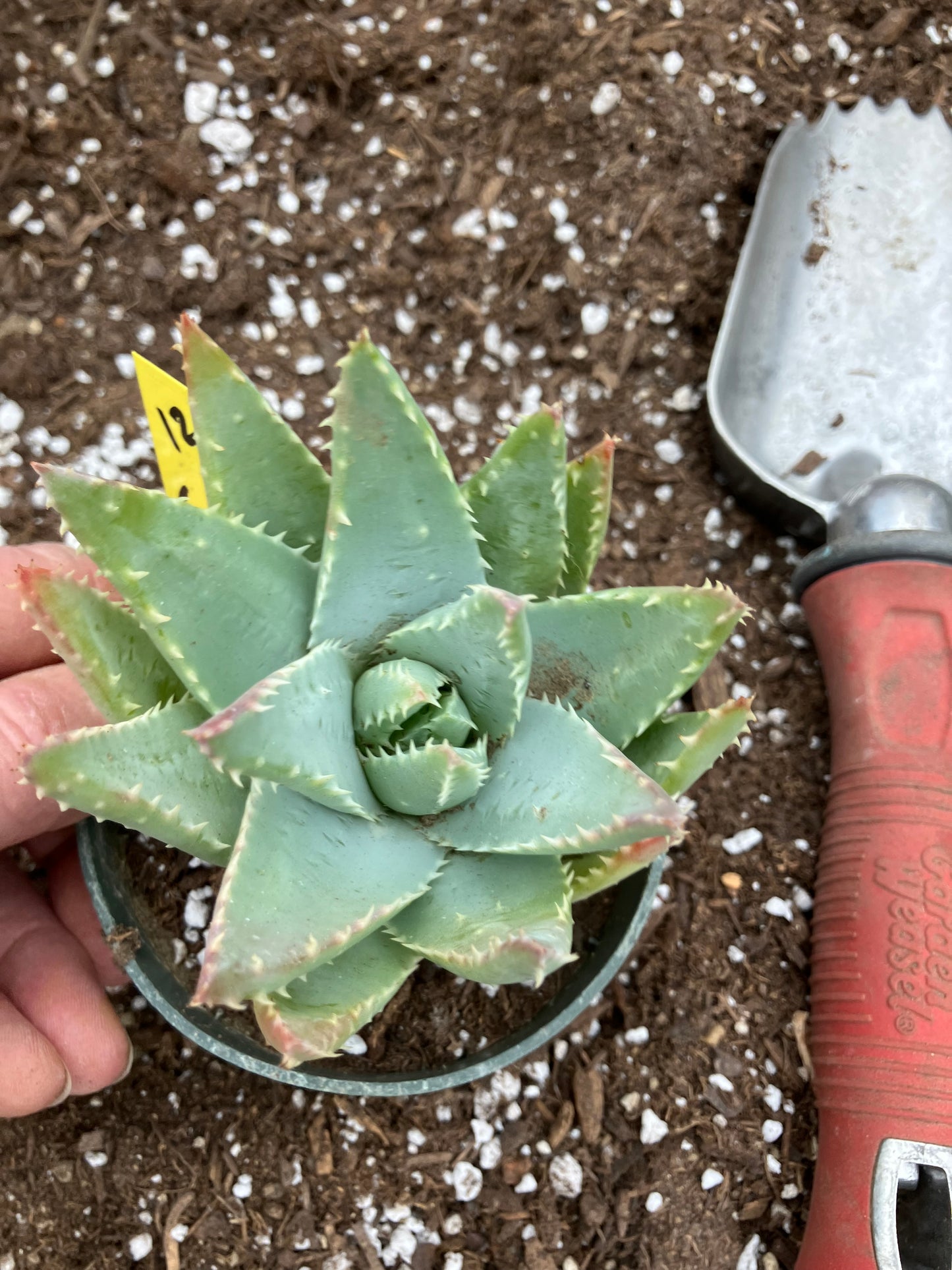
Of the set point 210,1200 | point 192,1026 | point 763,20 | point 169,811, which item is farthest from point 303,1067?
point 763,20

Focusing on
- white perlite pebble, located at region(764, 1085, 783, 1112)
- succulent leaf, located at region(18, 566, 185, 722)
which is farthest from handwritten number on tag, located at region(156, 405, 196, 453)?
white perlite pebble, located at region(764, 1085, 783, 1112)

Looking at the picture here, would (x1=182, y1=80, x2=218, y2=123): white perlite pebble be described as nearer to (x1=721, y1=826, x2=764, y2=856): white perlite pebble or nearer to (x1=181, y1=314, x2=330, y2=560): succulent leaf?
(x1=181, y1=314, x2=330, y2=560): succulent leaf

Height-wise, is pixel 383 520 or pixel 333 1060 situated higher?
pixel 383 520

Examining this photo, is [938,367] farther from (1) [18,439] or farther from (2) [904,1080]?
(1) [18,439]

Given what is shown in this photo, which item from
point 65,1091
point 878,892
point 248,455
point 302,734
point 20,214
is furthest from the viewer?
point 20,214

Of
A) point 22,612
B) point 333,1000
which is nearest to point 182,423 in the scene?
point 22,612

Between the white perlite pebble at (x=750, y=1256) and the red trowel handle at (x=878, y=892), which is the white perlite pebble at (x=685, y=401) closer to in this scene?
the red trowel handle at (x=878, y=892)

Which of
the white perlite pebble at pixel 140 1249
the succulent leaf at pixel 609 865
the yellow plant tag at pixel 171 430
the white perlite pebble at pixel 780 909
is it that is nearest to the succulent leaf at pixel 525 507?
the succulent leaf at pixel 609 865

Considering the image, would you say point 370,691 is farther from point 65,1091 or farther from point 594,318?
point 594,318
